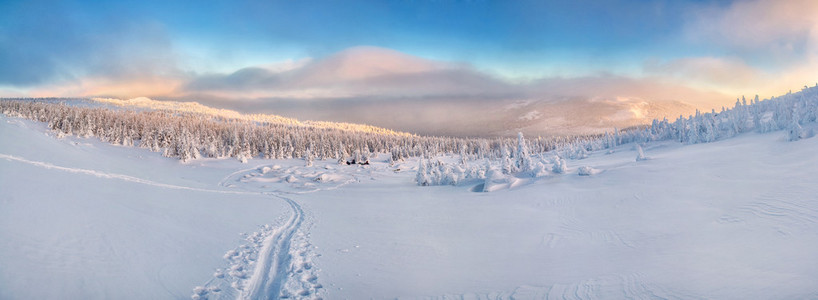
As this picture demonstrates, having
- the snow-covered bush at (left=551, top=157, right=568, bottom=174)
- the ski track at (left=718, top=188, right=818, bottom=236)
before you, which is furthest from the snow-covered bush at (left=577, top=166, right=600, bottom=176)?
the ski track at (left=718, top=188, right=818, bottom=236)

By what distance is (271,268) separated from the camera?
967 cm

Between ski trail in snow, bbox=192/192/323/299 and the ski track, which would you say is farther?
the ski track

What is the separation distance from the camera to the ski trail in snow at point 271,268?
26.2 ft

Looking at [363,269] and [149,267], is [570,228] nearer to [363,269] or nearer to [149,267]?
[363,269]

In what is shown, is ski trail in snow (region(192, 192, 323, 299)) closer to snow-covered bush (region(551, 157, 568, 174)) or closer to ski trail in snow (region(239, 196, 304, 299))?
ski trail in snow (region(239, 196, 304, 299))

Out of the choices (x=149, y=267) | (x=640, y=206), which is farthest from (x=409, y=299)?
(x=640, y=206)

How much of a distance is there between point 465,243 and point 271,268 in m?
6.47

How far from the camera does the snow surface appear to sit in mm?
7207

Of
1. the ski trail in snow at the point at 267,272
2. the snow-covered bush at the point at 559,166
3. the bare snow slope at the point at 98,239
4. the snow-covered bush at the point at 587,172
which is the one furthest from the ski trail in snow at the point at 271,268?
the snow-covered bush at the point at 559,166

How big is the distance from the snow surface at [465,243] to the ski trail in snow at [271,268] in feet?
0.20

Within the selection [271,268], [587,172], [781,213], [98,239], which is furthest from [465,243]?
[587,172]

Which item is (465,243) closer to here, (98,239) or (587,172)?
(98,239)

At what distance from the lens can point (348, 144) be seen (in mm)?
109125

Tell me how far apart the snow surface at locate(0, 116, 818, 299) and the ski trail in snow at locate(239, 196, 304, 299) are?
61 millimetres
